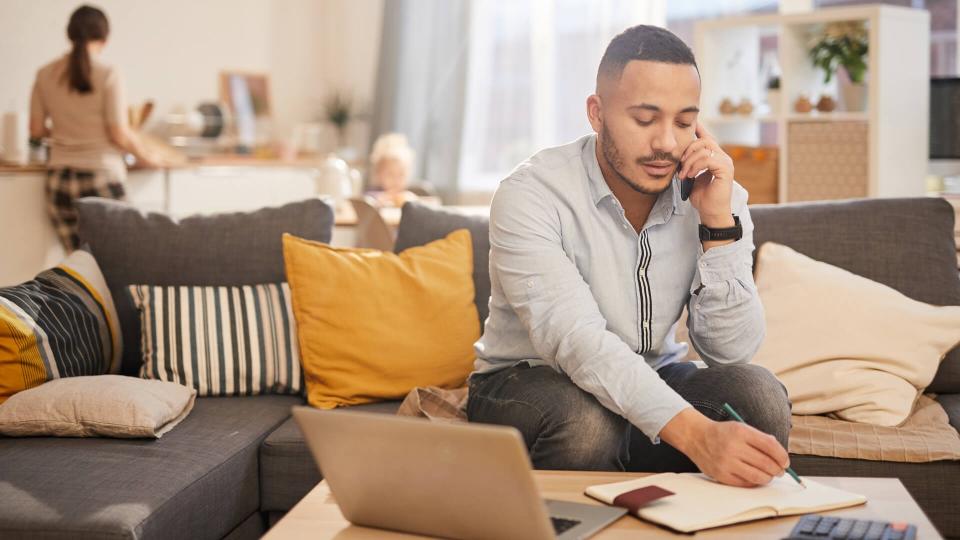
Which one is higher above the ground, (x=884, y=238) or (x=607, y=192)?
(x=607, y=192)

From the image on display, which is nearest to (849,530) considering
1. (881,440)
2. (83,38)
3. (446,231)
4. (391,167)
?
(881,440)

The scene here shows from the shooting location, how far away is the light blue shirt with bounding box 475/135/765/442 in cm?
196

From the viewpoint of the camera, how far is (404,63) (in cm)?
678

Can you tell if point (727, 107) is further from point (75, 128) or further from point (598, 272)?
point (75, 128)

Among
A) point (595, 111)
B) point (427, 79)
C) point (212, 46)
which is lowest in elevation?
point (595, 111)

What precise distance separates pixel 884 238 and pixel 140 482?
5.71 feet

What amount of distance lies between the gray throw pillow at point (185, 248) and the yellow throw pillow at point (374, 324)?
0.16 metres

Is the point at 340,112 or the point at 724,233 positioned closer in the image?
the point at 724,233

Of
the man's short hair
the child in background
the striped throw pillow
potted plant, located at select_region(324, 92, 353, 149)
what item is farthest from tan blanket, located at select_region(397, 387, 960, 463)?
potted plant, located at select_region(324, 92, 353, 149)

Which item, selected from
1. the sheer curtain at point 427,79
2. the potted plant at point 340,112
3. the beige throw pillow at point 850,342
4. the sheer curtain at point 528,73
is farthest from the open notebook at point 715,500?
the potted plant at point 340,112

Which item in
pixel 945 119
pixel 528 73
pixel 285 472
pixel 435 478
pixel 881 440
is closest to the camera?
pixel 435 478

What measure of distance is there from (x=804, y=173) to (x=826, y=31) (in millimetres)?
533

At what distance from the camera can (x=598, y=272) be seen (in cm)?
206

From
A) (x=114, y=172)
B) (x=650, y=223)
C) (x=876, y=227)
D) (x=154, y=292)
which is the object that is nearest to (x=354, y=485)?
(x=650, y=223)
